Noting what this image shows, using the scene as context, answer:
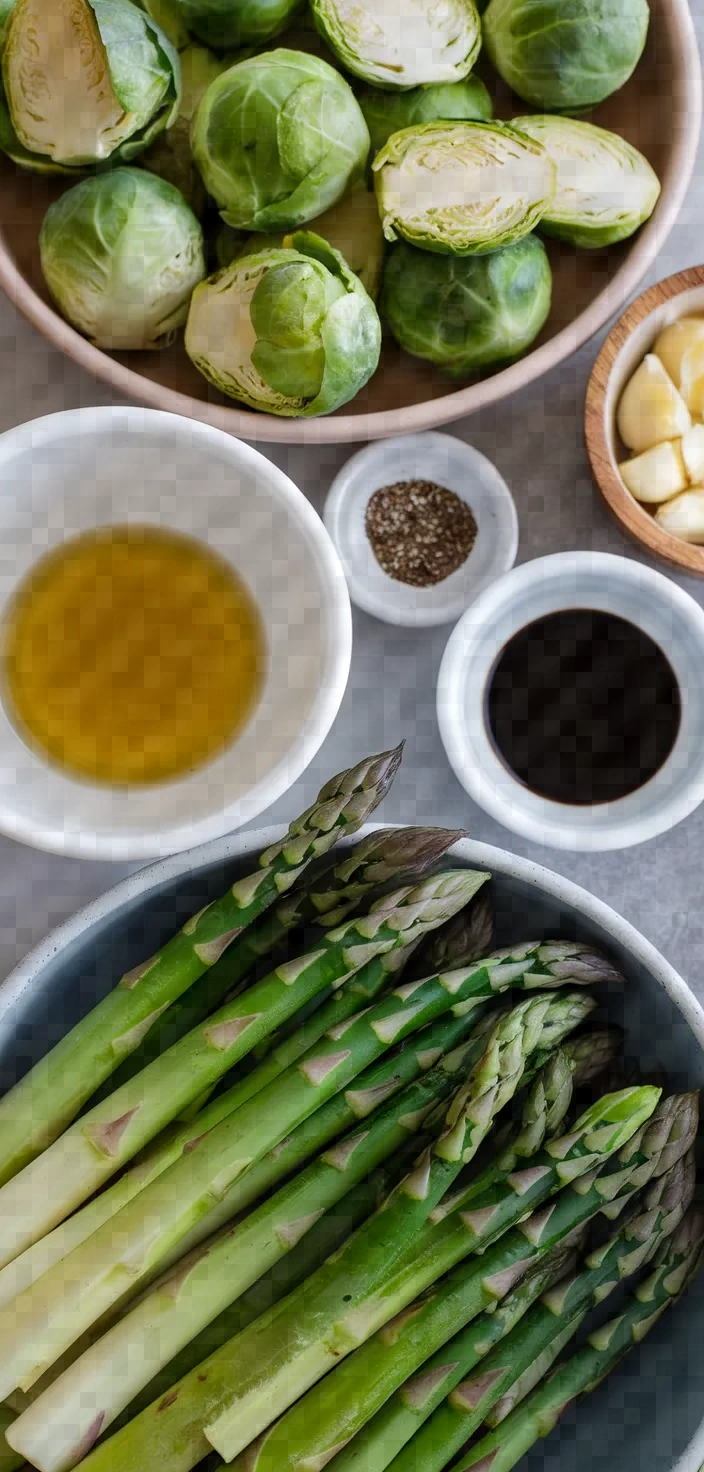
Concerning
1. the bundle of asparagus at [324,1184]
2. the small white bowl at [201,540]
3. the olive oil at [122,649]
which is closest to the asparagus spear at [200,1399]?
the bundle of asparagus at [324,1184]

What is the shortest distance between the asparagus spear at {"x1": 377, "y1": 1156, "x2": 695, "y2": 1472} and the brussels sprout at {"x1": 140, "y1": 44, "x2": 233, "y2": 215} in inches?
41.6

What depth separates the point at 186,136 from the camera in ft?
3.83

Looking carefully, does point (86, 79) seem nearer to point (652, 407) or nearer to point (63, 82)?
point (63, 82)

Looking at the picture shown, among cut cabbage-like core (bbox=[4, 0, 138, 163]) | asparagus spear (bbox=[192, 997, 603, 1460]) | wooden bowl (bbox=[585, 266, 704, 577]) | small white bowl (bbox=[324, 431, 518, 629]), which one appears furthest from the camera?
small white bowl (bbox=[324, 431, 518, 629])

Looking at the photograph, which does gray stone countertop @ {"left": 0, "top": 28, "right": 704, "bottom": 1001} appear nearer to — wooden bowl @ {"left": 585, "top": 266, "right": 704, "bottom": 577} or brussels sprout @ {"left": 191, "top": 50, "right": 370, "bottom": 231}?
wooden bowl @ {"left": 585, "top": 266, "right": 704, "bottom": 577}

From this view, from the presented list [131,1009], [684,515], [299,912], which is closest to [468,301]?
[684,515]

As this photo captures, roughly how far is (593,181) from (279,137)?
12.0 inches

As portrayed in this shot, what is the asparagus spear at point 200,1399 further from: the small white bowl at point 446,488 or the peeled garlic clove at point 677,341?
the peeled garlic clove at point 677,341

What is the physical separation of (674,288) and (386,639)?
47cm

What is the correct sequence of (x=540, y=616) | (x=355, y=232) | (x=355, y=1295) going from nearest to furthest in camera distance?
(x=355, y=1295) → (x=355, y=232) → (x=540, y=616)

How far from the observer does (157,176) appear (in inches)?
45.4

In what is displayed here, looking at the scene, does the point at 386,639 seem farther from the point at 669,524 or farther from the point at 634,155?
the point at 634,155

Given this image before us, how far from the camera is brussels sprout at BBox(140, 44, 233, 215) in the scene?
3.82 feet

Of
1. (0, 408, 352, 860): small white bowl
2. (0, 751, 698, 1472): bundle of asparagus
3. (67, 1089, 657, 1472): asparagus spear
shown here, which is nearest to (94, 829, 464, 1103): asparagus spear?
(0, 751, 698, 1472): bundle of asparagus
